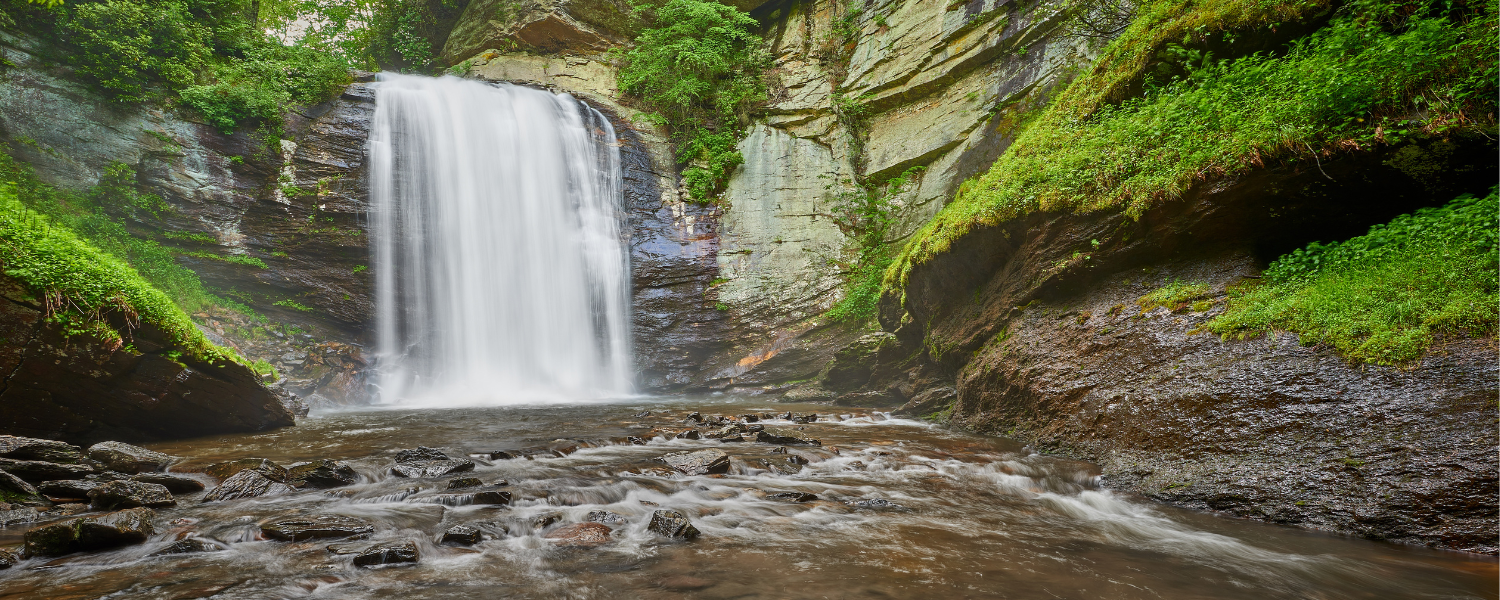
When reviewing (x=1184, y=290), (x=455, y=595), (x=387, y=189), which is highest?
(x=387, y=189)

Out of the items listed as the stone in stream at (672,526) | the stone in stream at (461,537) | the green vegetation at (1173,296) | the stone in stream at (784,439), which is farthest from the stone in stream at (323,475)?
the green vegetation at (1173,296)

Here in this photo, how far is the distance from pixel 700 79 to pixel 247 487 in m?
17.6

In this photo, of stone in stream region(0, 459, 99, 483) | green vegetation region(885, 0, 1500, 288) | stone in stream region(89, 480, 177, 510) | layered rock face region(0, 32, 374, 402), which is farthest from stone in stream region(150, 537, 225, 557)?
layered rock face region(0, 32, 374, 402)

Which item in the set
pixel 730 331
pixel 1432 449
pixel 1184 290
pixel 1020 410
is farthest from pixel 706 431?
pixel 730 331

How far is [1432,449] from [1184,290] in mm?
2474

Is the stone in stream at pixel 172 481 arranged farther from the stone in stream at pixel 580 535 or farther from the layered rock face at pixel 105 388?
the stone in stream at pixel 580 535

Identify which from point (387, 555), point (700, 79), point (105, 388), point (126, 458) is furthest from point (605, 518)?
point (700, 79)

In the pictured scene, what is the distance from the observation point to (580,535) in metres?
3.62

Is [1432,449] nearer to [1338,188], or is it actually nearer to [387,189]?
[1338,188]

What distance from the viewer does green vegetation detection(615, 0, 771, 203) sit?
18.5 meters

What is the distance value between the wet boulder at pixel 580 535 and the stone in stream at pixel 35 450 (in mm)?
4450

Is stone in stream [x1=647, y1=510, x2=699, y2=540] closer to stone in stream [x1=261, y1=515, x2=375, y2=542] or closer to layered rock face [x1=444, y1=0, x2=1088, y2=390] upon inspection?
stone in stream [x1=261, y1=515, x2=375, y2=542]

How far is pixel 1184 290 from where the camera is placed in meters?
5.57

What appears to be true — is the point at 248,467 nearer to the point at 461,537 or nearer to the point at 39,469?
the point at 39,469
